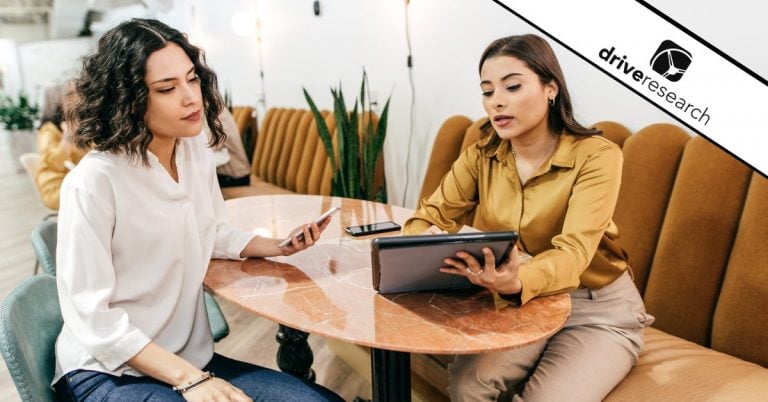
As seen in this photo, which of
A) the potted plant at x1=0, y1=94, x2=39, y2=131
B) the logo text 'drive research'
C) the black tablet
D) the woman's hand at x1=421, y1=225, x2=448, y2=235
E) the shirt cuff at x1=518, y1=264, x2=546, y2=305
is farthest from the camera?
the potted plant at x1=0, y1=94, x2=39, y2=131

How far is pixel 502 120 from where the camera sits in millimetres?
1306

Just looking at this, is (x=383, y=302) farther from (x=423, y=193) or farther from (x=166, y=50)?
(x=423, y=193)

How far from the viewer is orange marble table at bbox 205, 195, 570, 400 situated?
37.0 inches

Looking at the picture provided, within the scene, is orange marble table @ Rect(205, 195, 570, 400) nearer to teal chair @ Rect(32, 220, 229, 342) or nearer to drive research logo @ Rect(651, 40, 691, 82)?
teal chair @ Rect(32, 220, 229, 342)

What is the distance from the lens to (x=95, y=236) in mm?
1003

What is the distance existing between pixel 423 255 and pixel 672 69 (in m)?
1.23

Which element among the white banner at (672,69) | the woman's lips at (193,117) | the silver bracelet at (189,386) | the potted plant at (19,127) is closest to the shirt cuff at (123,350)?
the silver bracelet at (189,386)

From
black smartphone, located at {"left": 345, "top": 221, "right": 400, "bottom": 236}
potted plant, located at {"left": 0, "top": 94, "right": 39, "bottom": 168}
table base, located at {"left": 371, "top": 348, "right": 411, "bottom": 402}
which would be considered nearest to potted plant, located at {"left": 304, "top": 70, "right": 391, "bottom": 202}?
black smartphone, located at {"left": 345, "top": 221, "right": 400, "bottom": 236}

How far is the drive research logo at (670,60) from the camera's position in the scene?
63.6 inches

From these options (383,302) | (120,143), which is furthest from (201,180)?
(383,302)

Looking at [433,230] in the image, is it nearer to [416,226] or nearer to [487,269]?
[416,226]

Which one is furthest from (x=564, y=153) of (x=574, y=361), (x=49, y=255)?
(x=49, y=255)

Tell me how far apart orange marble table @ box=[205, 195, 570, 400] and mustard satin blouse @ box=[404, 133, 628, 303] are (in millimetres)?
80

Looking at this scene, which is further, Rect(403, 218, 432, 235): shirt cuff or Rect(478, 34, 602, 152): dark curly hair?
Rect(403, 218, 432, 235): shirt cuff
